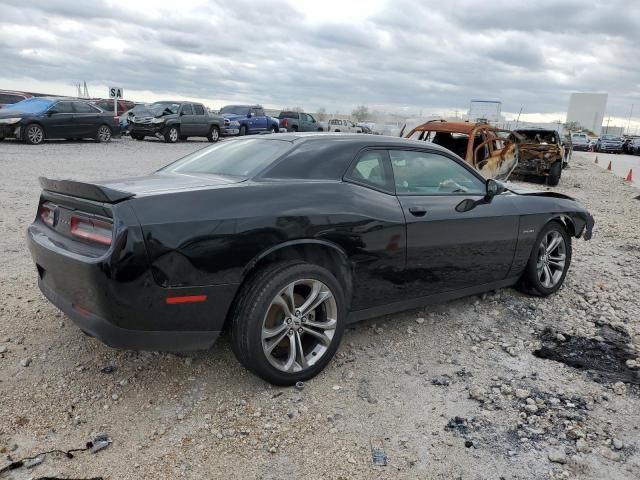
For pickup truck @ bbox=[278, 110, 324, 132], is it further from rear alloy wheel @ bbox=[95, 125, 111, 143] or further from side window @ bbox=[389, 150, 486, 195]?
side window @ bbox=[389, 150, 486, 195]

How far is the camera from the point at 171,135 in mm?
21719

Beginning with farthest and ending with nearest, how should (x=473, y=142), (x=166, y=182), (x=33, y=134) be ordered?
1. (x=33, y=134)
2. (x=473, y=142)
3. (x=166, y=182)

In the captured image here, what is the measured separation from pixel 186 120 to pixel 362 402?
67.4ft

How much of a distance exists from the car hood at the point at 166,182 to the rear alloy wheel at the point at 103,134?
1719cm

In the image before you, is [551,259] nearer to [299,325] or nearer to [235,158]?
[299,325]

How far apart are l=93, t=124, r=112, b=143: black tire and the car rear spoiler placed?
56.9 ft

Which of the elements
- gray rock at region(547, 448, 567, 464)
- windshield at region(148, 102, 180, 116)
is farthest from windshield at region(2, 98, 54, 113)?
gray rock at region(547, 448, 567, 464)

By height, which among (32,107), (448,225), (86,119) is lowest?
(86,119)

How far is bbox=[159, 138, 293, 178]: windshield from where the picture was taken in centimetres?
355

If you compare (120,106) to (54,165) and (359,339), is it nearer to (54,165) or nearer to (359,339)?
(54,165)

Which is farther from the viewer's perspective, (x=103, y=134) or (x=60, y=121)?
(x=103, y=134)

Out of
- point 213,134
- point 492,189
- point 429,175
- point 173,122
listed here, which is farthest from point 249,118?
point 429,175

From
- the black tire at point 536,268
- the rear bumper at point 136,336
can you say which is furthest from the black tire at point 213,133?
the rear bumper at point 136,336

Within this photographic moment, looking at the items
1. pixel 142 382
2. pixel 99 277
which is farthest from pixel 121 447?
pixel 99 277
